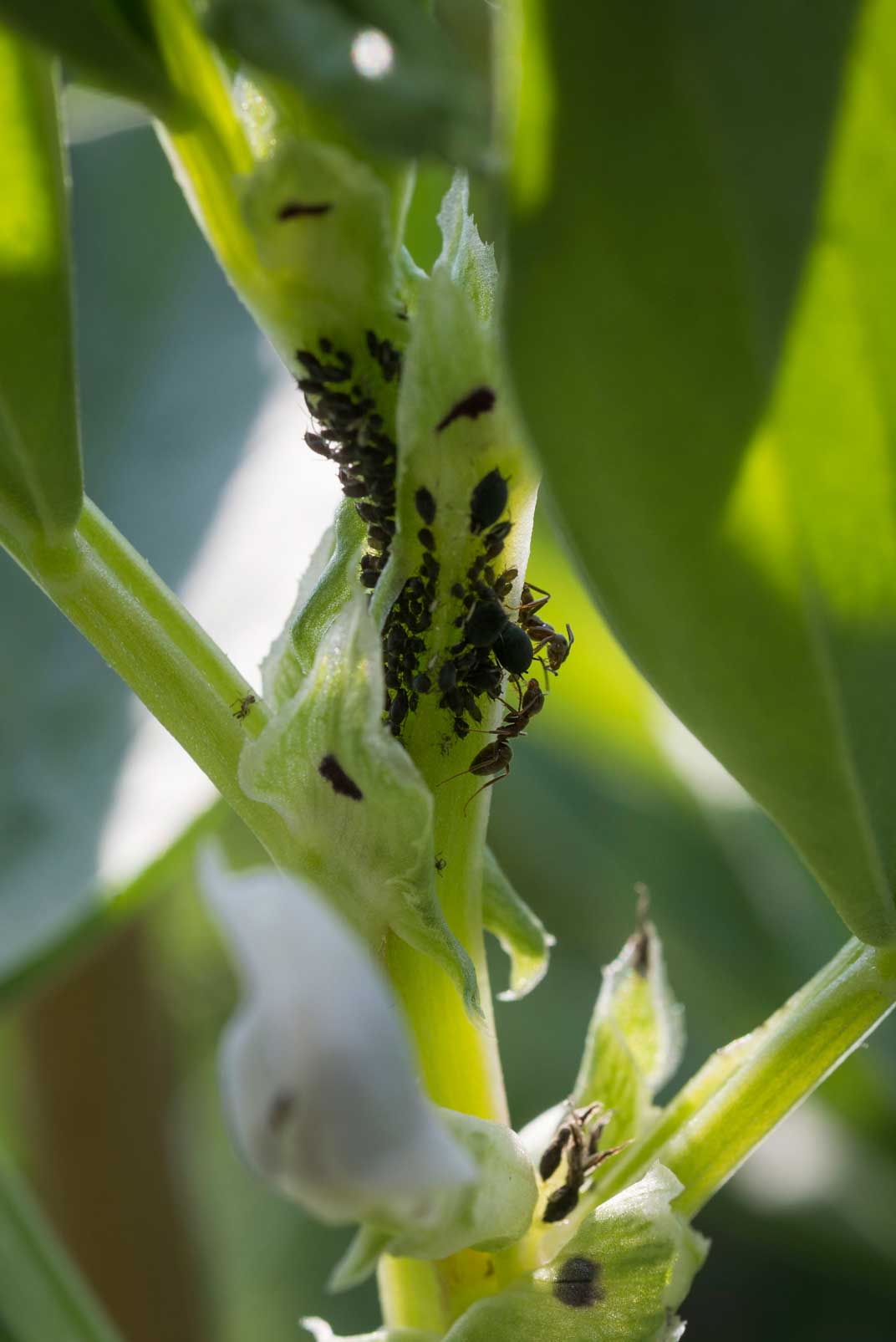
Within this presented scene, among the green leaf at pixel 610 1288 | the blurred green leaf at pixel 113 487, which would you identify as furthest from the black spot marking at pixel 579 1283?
the blurred green leaf at pixel 113 487

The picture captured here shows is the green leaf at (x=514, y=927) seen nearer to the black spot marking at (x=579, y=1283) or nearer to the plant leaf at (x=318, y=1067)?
the black spot marking at (x=579, y=1283)

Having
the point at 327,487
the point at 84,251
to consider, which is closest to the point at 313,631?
the point at 327,487

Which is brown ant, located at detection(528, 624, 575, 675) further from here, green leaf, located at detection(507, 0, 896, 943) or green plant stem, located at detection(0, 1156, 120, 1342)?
green plant stem, located at detection(0, 1156, 120, 1342)

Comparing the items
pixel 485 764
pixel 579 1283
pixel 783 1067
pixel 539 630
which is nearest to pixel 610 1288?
pixel 579 1283

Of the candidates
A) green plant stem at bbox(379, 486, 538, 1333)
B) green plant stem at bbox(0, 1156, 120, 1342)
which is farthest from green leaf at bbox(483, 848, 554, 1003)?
green plant stem at bbox(0, 1156, 120, 1342)

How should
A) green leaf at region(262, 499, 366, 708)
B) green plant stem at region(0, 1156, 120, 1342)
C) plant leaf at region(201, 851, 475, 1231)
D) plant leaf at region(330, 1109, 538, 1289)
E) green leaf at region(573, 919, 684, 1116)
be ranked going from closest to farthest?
plant leaf at region(201, 851, 475, 1231)
plant leaf at region(330, 1109, 538, 1289)
green leaf at region(262, 499, 366, 708)
green leaf at region(573, 919, 684, 1116)
green plant stem at region(0, 1156, 120, 1342)

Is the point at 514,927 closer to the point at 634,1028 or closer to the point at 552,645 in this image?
the point at 634,1028
